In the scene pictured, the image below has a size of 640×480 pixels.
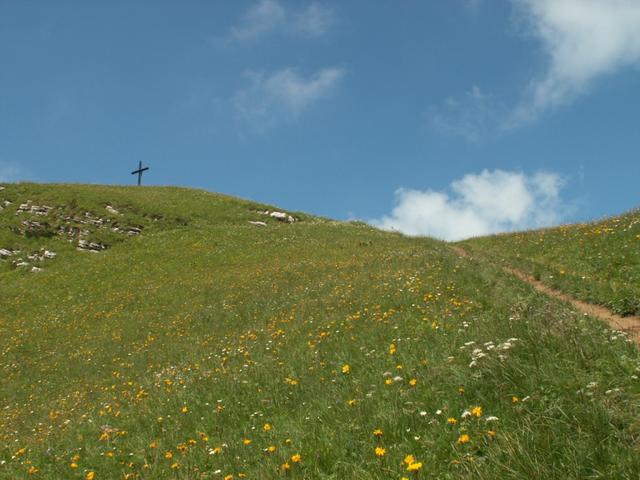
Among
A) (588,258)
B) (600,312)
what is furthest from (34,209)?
(600,312)

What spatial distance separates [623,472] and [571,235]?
834 inches

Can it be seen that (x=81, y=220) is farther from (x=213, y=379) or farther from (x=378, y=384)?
(x=378, y=384)

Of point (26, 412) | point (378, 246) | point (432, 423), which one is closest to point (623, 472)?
point (432, 423)

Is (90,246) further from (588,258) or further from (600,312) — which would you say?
(600,312)

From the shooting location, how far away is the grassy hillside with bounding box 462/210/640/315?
1430 cm

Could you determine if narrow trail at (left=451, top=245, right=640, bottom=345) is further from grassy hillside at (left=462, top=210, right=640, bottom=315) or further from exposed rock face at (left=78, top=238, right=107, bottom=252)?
exposed rock face at (left=78, top=238, right=107, bottom=252)

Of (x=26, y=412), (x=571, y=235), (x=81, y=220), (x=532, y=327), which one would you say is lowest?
(x=26, y=412)

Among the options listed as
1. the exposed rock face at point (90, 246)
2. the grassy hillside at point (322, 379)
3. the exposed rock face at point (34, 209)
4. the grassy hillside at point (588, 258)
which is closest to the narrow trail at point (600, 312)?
the grassy hillside at point (588, 258)

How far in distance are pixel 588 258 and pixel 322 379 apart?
13.5m

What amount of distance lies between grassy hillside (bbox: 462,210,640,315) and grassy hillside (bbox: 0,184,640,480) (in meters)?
2.15

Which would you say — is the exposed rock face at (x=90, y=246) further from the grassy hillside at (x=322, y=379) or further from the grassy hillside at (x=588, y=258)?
the grassy hillside at (x=588, y=258)

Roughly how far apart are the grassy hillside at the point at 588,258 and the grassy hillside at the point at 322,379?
7.05 feet

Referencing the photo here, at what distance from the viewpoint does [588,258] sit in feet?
62.8

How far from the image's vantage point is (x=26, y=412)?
53.7ft
